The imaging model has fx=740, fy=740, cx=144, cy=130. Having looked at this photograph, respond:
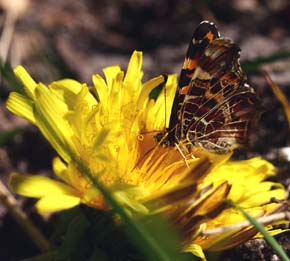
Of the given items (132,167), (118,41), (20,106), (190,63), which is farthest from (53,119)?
(118,41)

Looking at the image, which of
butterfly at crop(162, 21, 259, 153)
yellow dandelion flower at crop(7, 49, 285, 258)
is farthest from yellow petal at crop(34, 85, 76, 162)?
butterfly at crop(162, 21, 259, 153)

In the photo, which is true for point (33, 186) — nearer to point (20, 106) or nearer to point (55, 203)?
point (55, 203)

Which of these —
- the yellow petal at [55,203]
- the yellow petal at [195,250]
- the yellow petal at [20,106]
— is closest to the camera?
the yellow petal at [55,203]

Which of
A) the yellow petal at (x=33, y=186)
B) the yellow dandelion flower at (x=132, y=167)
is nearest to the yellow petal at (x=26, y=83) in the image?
the yellow dandelion flower at (x=132, y=167)

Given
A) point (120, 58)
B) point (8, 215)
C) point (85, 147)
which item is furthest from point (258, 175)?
point (120, 58)

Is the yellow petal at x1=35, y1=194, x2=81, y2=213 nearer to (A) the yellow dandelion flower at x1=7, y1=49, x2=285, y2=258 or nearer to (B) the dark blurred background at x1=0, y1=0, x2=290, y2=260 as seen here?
(A) the yellow dandelion flower at x1=7, y1=49, x2=285, y2=258

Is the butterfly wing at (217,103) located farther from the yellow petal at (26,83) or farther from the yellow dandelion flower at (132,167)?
the yellow petal at (26,83)

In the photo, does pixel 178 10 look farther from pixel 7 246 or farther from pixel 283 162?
pixel 7 246
